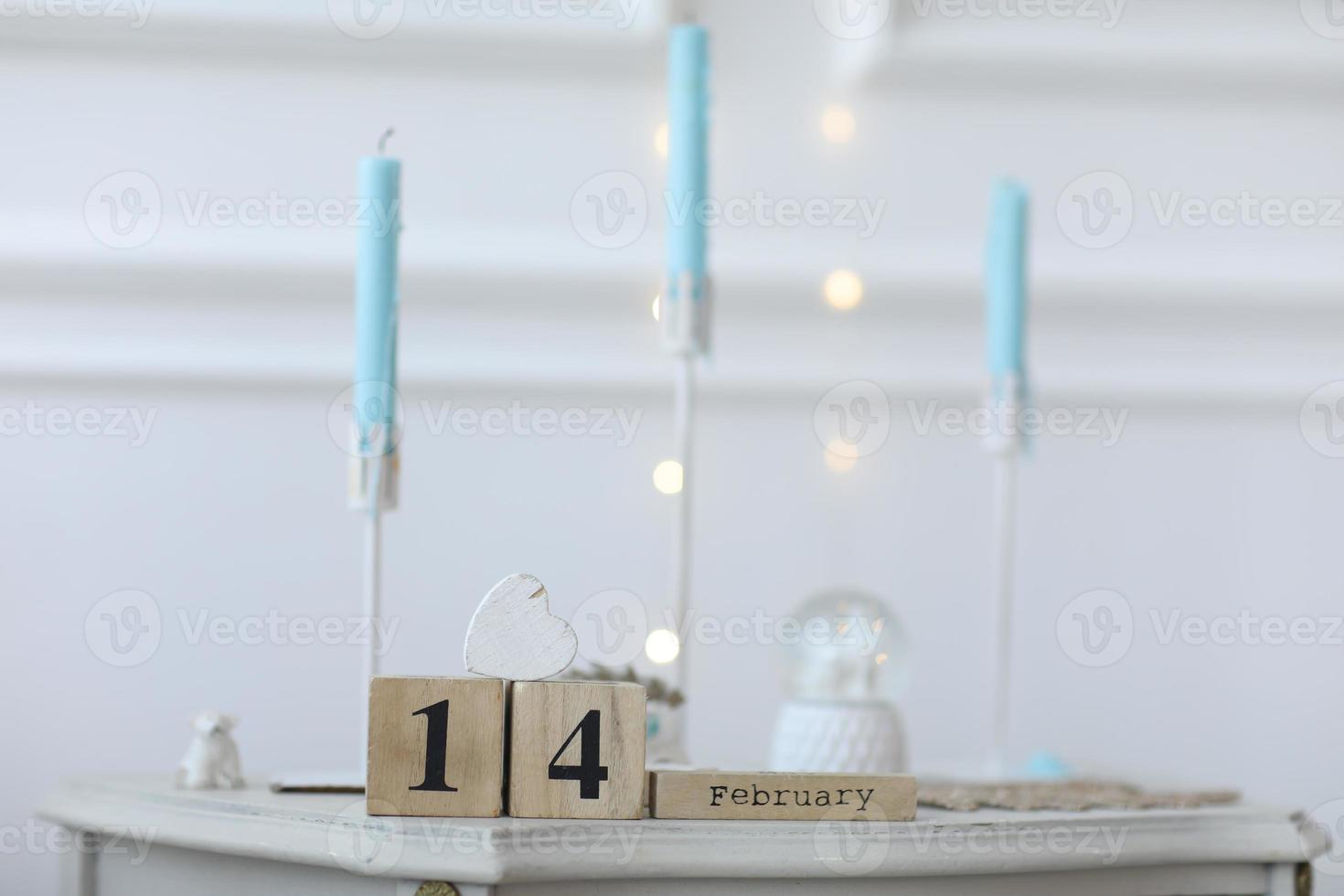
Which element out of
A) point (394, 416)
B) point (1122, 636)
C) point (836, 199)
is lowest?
point (1122, 636)

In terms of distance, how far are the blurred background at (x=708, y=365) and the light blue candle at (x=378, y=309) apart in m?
0.33

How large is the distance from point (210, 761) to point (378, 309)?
271mm

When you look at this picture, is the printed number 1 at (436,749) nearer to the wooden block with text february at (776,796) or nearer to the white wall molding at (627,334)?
the wooden block with text february at (776,796)

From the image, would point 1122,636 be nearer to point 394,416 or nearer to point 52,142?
point 394,416

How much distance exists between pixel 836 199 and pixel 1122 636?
46 centimetres

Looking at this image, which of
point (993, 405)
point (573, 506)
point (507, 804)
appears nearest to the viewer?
point (507, 804)

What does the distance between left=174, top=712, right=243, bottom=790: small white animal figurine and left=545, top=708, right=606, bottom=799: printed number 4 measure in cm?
23

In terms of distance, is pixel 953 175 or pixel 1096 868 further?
pixel 953 175

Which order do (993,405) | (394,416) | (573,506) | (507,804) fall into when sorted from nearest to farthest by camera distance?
(507,804)
(394,416)
(993,405)
(573,506)

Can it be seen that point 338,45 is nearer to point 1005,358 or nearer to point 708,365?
point 708,365

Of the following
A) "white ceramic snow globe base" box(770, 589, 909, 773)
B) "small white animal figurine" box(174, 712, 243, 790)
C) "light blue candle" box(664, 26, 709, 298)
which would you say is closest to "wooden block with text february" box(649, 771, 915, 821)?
"white ceramic snow globe base" box(770, 589, 909, 773)


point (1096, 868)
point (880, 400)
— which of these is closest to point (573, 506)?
point (880, 400)

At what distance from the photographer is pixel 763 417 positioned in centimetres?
117

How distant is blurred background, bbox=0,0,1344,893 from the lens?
1083mm
